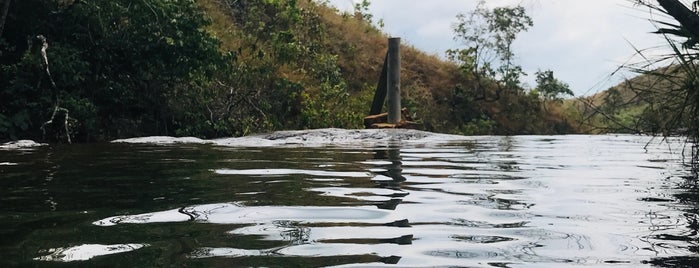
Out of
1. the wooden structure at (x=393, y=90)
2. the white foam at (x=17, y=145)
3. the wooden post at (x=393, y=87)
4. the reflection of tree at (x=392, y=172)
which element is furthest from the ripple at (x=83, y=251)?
the wooden post at (x=393, y=87)

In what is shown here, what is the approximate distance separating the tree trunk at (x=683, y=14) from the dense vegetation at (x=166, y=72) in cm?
809

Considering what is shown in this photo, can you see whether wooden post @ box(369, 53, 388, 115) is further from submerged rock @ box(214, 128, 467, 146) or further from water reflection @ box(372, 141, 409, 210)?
water reflection @ box(372, 141, 409, 210)

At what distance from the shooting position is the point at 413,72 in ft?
73.3

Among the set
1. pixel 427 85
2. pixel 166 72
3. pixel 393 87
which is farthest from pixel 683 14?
pixel 427 85

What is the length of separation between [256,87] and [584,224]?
11.7 meters

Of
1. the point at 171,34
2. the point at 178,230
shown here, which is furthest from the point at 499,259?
the point at 171,34

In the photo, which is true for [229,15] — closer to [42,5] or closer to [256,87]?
[256,87]

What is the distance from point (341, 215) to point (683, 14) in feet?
12.2

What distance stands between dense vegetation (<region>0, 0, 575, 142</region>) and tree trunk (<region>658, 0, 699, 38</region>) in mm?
8087

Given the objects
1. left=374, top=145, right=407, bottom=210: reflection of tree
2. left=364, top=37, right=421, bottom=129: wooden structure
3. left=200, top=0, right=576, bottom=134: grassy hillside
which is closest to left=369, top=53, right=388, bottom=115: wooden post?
left=364, top=37, right=421, bottom=129: wooden structure

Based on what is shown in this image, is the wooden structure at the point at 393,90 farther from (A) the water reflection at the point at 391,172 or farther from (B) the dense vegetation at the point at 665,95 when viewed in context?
(B) the dense vegetation at the point at 665,95

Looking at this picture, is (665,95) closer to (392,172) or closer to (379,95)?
(392,172)

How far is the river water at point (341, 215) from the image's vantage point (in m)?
2.12

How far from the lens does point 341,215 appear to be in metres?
2.98
